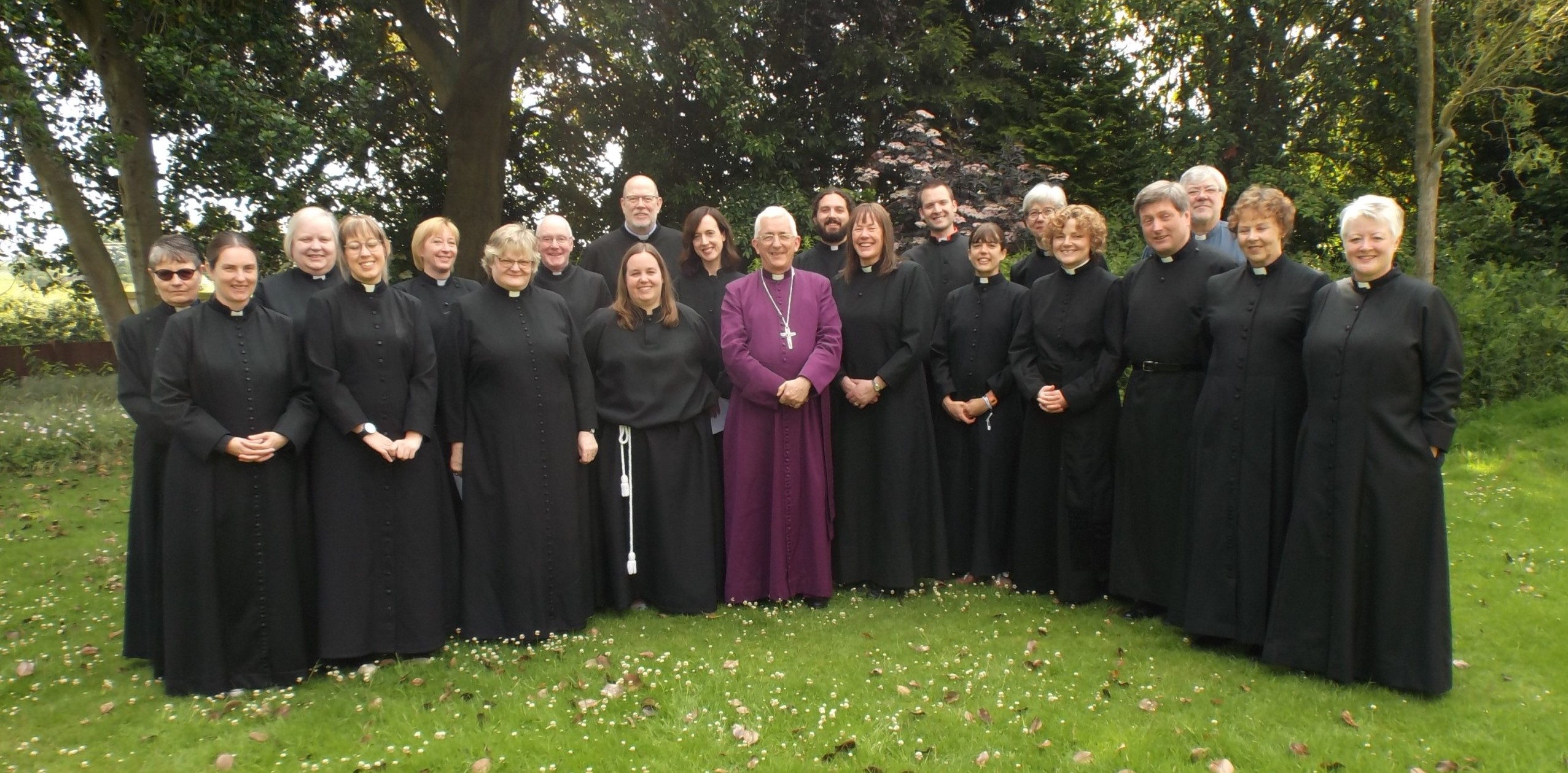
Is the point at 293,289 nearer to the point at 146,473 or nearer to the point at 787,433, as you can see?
the point at 146,473

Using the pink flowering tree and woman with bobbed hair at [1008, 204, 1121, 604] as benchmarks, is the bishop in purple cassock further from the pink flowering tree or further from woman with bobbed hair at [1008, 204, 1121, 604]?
the pink flowering tree

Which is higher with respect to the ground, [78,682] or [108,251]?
[108,251]

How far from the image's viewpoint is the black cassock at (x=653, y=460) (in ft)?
20.6

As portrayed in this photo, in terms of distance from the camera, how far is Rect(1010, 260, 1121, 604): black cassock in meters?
6.13

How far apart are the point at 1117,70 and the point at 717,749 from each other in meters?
15.2

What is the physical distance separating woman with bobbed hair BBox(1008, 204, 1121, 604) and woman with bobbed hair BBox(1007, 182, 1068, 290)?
42cm

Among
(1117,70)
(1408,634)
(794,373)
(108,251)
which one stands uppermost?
(1117,70)

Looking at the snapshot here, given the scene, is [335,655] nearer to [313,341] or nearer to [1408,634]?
[313,341]

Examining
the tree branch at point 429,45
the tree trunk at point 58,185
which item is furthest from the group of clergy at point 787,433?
the tree branch at point 429,45

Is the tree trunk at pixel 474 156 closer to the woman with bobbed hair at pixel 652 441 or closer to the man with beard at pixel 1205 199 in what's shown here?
the woman with bobbed hair at pixel 652 441

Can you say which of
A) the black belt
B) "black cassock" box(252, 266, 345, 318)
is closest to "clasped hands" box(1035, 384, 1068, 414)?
the black belt

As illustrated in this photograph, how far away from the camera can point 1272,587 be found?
518 cm

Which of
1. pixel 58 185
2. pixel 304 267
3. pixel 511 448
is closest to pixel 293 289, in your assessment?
pixel 304 267

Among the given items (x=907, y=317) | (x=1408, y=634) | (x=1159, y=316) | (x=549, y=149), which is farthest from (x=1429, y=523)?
(x=549, y=149)
